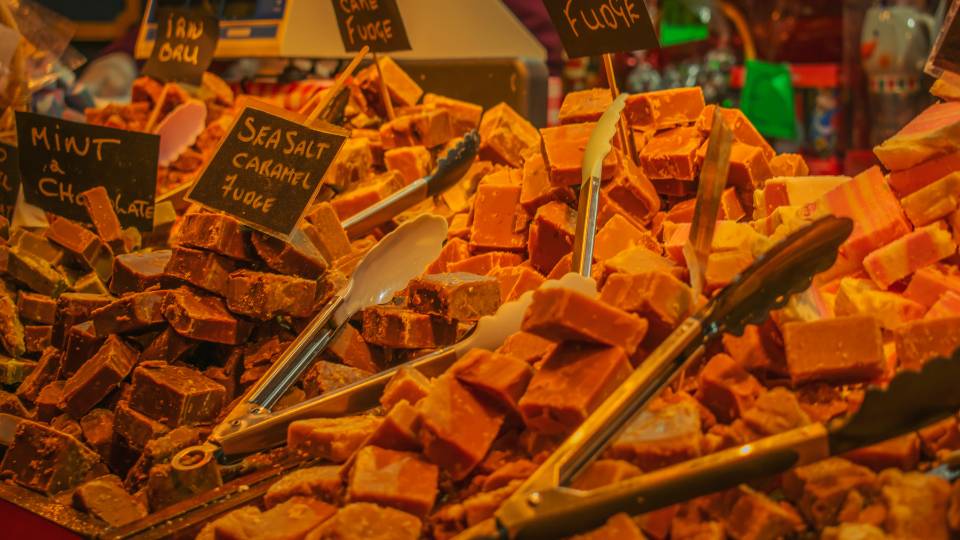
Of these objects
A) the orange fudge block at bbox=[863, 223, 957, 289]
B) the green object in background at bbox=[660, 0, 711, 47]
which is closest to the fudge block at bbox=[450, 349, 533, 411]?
the orange fudge block at bbox=[863, 223, 957, 289]

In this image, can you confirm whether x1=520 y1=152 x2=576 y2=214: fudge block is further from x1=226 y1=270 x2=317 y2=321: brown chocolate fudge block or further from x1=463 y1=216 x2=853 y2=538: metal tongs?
x1=463 y1=216 x2=853 y2=538: metal tongs

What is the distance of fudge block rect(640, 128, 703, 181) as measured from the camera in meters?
1.89

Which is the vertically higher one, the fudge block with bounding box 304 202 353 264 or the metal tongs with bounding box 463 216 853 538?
the metal tongs with bounding box 463 216 853 538

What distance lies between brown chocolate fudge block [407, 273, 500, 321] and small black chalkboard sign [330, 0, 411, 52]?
1245 millimetres

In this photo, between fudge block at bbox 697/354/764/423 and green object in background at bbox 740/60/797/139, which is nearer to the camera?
fudge block at bbox 697/354/764/423

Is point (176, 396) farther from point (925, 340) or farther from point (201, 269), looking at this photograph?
point (925, 340)

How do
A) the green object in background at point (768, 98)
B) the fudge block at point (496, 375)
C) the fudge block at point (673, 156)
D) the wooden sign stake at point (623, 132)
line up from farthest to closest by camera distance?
the green object in background at point (768, 98) → the wooden sign stake at point (623, 132) → the fudge block at point (673, 156) → the fudge block at point (496, 375)

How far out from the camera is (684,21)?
6266 mm

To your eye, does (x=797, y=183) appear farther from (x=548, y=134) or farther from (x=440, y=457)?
(x=440, y=457)

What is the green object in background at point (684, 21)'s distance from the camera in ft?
20.5

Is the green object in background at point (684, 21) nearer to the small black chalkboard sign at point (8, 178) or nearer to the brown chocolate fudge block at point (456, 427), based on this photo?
the small black chalkboard sign at point (8, 178)

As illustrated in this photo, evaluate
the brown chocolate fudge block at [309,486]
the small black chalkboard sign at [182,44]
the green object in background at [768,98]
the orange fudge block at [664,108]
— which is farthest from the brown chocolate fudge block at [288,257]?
the green object in background at [768,98]

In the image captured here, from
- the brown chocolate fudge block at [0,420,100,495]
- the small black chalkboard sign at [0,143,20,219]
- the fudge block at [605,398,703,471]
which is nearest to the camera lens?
the fudge block at [605,398,703,471]

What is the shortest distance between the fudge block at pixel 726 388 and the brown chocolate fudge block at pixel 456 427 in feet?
0.85
